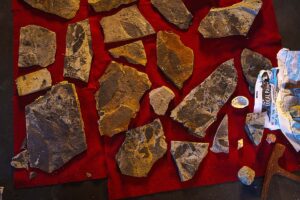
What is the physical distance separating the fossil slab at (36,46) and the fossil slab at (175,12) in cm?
62

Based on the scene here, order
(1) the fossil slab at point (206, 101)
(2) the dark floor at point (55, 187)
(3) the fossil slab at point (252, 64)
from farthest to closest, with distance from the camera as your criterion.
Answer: (3) the fossil slab at point (252, 64), (1) the fossil slab at point (206, 101), (2) the dark floor at point (55, 187)

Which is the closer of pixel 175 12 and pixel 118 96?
pixel 118 96

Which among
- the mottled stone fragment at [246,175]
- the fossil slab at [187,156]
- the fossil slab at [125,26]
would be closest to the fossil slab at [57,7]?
the fossil slab at [125,26]

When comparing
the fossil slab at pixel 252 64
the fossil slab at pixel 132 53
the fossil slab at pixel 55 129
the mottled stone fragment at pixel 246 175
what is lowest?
the mottled stone fragment at pixel 246 175

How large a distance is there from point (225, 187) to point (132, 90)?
27.7 inches

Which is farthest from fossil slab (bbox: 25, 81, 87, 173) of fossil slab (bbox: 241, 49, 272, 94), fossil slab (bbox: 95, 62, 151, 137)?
fossil slab (bbox: 241, 49, 272, 94)

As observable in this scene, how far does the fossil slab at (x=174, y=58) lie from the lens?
202 cm

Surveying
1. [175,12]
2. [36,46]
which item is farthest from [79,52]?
[175,12]

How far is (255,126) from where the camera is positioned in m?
1.98

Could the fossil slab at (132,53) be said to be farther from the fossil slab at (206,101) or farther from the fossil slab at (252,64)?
the fossil slab at (252,64)

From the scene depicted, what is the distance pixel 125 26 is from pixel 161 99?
0.46 meters

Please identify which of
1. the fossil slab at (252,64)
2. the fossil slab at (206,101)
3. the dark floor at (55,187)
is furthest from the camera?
the fossil slab at (252,64)

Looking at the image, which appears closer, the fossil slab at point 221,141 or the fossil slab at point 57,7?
the fossil slab at point 221,141

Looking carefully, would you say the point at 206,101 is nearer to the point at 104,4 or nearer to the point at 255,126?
the point at 255,126
